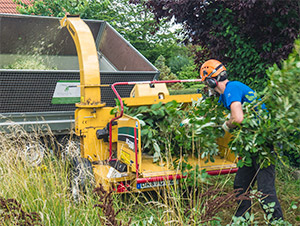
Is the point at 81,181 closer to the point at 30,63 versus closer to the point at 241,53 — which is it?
the point at 241,53

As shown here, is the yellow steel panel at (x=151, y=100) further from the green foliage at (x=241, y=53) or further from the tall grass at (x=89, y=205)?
the tall grass at (x=89, y=205)

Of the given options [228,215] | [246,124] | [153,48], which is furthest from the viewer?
[153,48]

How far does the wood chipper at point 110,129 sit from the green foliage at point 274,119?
2.86ft

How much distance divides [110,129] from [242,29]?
2205mm

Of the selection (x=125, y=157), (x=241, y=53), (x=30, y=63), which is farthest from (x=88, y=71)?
(x=30, y=63)

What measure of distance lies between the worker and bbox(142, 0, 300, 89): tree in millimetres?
1124

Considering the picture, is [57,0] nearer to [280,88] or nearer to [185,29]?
[185,29]

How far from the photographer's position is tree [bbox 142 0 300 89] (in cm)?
411

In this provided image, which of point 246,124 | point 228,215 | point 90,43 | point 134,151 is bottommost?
point 228,215

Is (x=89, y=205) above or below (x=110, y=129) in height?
below

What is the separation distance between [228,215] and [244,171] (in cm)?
58

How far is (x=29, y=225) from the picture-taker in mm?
2209

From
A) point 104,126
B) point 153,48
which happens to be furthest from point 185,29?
point 153,48

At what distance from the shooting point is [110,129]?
4145 mm
